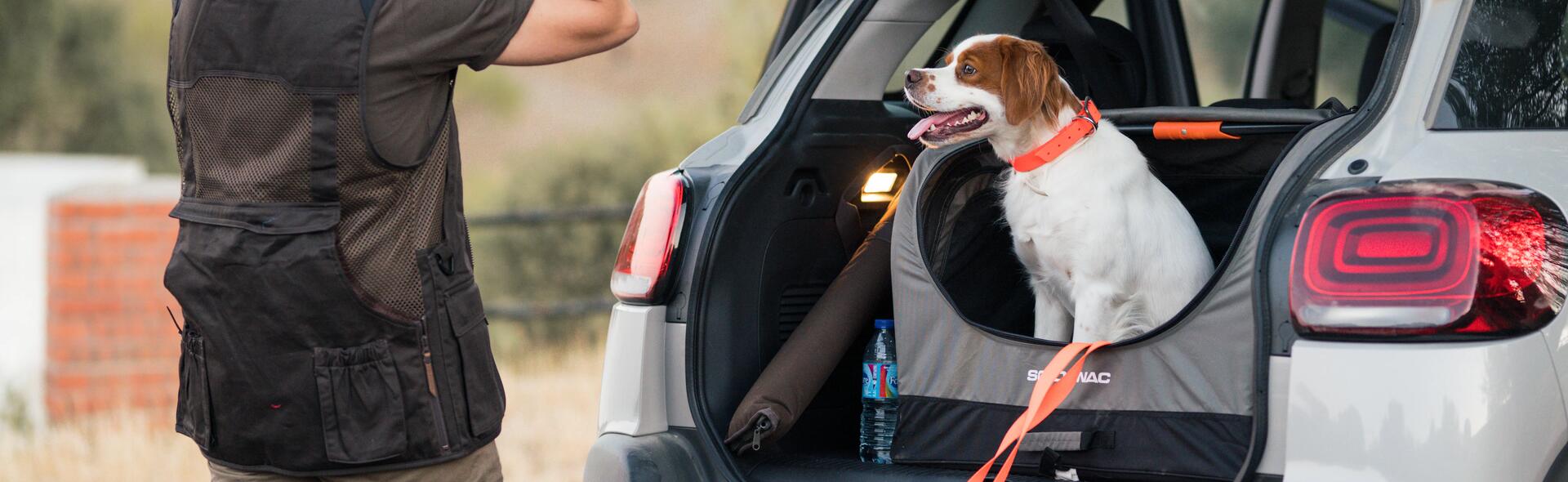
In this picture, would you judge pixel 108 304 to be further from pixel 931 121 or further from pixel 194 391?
pixel 931 121

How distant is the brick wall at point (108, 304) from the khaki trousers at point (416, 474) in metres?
6.38

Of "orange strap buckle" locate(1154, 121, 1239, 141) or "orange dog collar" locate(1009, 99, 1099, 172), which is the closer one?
"orange strap buckle" locate(1154, 121, 1239, 141)

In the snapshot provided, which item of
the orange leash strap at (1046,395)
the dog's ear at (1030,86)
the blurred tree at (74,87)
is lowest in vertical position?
the blurred tree at (74,87)

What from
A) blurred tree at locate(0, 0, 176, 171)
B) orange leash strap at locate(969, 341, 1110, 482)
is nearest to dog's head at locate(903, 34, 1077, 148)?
orange leash strap at locate(969, 341, 1110, 482)

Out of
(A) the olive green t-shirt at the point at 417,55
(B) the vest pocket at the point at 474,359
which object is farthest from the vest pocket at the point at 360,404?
(A) the olive green t-shirt at the point at 417,55

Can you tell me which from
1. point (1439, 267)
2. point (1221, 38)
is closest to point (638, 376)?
point (1439, 267)

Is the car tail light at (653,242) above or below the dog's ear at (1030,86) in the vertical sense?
below

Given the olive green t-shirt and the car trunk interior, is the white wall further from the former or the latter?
the olive green t-shirt

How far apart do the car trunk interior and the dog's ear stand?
0.46 ft

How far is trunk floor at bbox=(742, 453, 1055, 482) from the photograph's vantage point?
3.02m

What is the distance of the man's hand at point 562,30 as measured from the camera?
281cm

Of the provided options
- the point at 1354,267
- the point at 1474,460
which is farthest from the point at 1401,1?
the point at 1474,460

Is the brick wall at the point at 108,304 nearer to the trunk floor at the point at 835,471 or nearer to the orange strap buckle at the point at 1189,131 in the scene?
the trunk floor at the point at 835,471

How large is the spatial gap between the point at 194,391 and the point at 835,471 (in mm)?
1302
